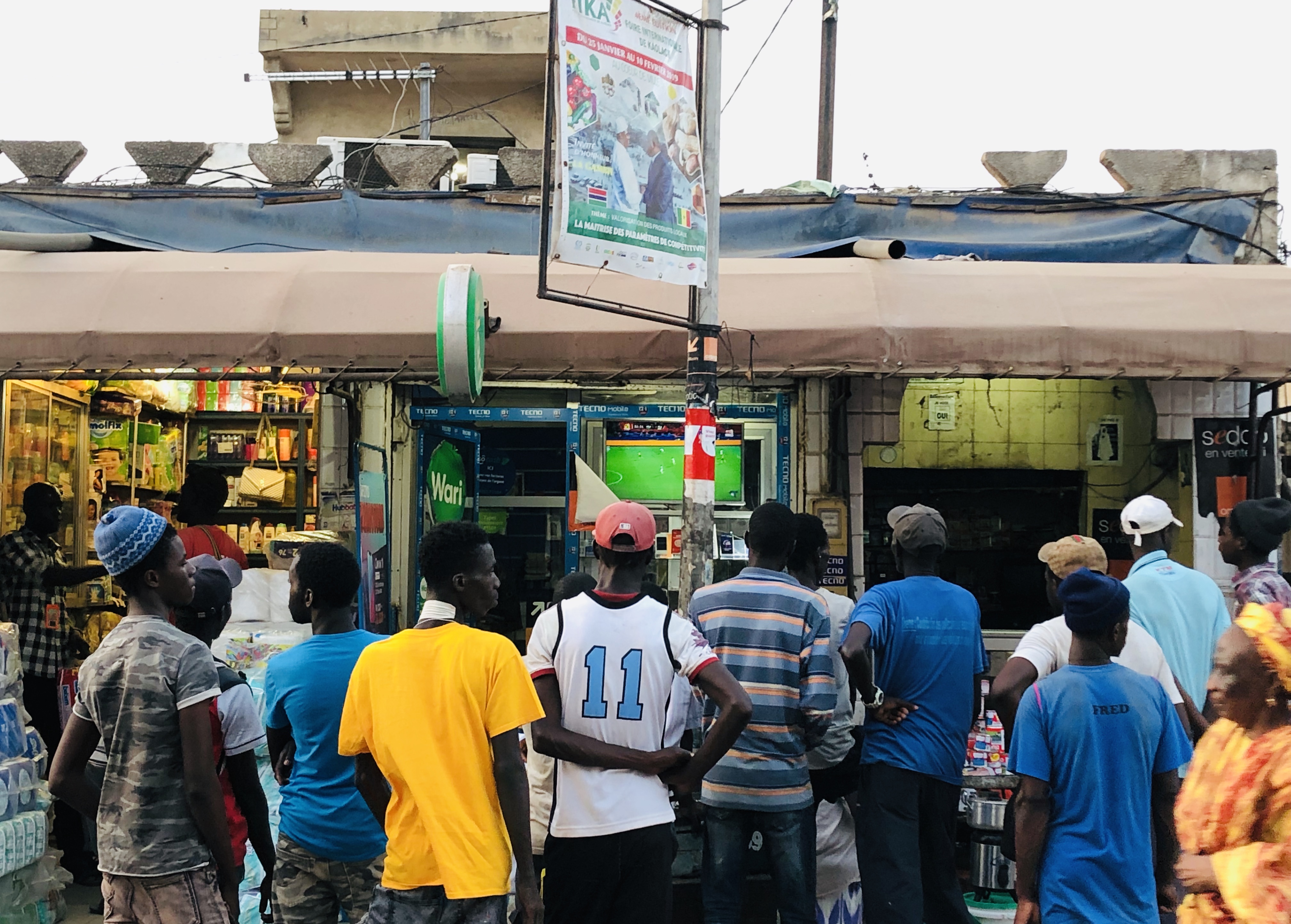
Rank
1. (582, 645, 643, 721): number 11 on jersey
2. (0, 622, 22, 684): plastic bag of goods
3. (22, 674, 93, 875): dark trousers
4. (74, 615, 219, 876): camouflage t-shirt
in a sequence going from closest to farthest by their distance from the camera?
1. (74, 615, 219, 876): camouflage t-shirt
2. (582, 645, 643, 721): number 11 on jersey
3. (0, 622, 22, 684): plastic bag of goods
4. (22, 674, 93, 875): dark trousers

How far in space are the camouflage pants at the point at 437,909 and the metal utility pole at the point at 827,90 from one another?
10316mm

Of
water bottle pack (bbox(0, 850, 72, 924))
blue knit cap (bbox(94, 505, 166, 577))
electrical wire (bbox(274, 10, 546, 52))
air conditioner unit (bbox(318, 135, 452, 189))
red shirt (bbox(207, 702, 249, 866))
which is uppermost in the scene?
electrical wire (bbox(274, 10, 546, 52))

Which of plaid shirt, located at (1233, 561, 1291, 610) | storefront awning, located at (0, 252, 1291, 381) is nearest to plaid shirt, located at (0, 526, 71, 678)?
storefront awning, located at (0, 252, 1291, 381)

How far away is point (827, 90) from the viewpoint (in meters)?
12.4

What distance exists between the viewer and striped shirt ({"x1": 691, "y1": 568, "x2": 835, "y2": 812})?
4.66 meters

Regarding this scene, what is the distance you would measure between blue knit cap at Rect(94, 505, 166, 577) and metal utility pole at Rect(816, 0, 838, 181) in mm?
10112

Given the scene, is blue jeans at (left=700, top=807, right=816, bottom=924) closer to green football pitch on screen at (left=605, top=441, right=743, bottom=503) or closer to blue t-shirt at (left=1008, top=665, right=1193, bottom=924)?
blue t-shirt at (left=1008, top=665, right=1193, bottom=924)

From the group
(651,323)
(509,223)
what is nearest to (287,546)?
(651,323)

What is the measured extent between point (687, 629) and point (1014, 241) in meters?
5.56

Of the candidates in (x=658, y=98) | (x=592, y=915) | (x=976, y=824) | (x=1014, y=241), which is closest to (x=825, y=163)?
(x=1014, y=241)

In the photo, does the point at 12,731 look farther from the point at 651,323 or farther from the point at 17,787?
the point at 651,323

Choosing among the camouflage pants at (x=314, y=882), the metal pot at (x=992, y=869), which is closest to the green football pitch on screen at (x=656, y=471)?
the metal pot at (x=992, y=869)

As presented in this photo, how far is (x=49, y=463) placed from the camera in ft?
29.8

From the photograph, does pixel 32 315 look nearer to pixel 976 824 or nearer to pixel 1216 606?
pixel 976 824
